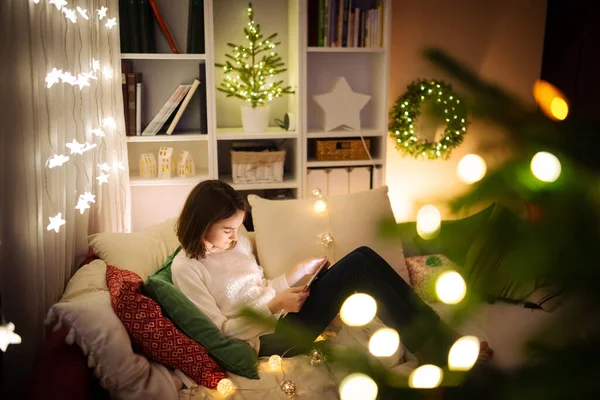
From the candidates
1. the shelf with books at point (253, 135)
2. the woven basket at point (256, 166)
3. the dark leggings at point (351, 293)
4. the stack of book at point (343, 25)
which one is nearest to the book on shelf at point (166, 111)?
the shelf with books at point (253, 135)

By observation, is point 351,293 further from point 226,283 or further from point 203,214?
point 203,214

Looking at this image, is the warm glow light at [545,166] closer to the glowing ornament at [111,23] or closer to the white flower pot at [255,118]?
the glowing ornament at [111,23]

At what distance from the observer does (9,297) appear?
1604 mm

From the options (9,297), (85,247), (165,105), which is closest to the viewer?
(9,297)

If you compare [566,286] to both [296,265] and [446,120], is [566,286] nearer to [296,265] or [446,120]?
[446,120]

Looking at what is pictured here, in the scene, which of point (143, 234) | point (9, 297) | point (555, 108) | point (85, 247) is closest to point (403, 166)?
point (143, 234)

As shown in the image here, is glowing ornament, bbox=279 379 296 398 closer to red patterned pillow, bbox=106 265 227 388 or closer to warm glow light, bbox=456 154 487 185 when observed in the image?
red patterned pillow, bbox=106 265 227 388

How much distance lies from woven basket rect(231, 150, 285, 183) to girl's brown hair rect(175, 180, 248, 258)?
0.85m

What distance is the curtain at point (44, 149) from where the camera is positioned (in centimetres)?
154

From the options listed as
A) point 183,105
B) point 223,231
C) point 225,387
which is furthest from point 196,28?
point 225,387

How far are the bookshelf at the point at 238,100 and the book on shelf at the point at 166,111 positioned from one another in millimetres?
47

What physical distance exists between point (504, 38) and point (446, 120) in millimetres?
3526

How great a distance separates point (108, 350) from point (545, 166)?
1.57 meters

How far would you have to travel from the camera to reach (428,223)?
537mm
